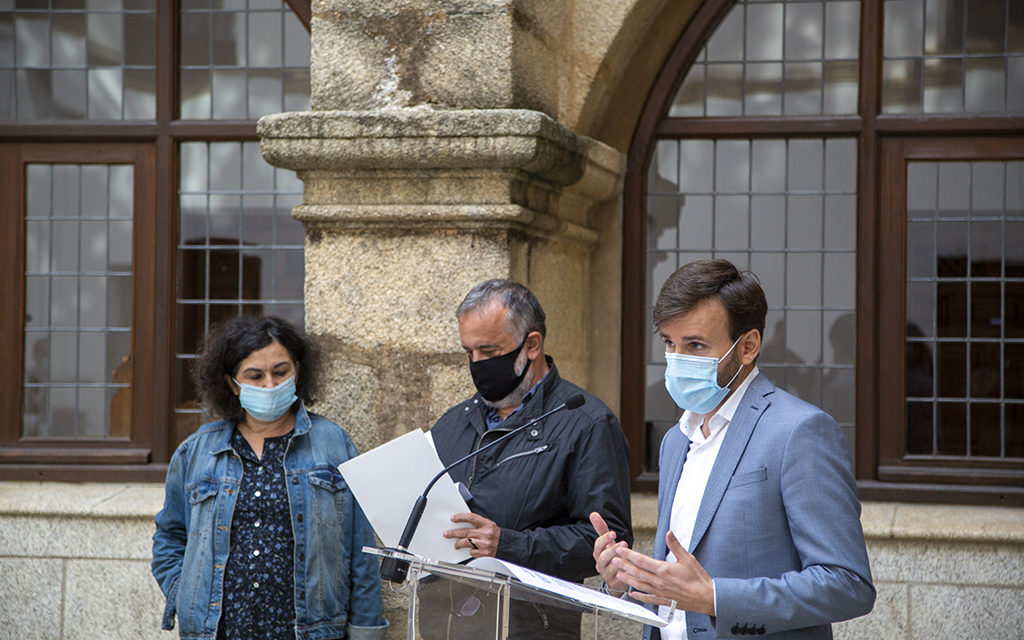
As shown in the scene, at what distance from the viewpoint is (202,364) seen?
362 cm

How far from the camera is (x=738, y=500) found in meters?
2.24

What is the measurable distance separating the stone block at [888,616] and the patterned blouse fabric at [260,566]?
2.17 metres

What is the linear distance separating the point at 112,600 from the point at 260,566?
171 centimetres

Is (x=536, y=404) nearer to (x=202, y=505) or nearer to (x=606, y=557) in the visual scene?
(x=606, y=557)

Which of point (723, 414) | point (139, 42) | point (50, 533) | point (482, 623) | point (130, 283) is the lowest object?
point (50, 533)

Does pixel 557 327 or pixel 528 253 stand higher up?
pixel 528 253

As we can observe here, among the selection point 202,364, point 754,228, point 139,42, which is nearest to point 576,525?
point 202,364

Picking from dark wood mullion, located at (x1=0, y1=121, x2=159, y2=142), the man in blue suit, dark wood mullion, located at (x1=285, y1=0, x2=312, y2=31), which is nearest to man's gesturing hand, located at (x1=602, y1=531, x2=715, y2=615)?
the man in blue suit

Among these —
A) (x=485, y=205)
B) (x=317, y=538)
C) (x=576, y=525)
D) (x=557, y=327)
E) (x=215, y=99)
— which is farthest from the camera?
(x=215, y=99)

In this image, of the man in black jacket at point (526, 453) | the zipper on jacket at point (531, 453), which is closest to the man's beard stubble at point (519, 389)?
the man in black jacket at point (526, 453)

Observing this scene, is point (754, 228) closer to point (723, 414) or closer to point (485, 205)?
point (485, 205)

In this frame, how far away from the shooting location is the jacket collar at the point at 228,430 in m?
3.54

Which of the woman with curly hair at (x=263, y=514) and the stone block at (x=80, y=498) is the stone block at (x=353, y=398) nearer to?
the woman with curly hair at (x=263, y=514)

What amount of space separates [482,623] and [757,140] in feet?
10.2
